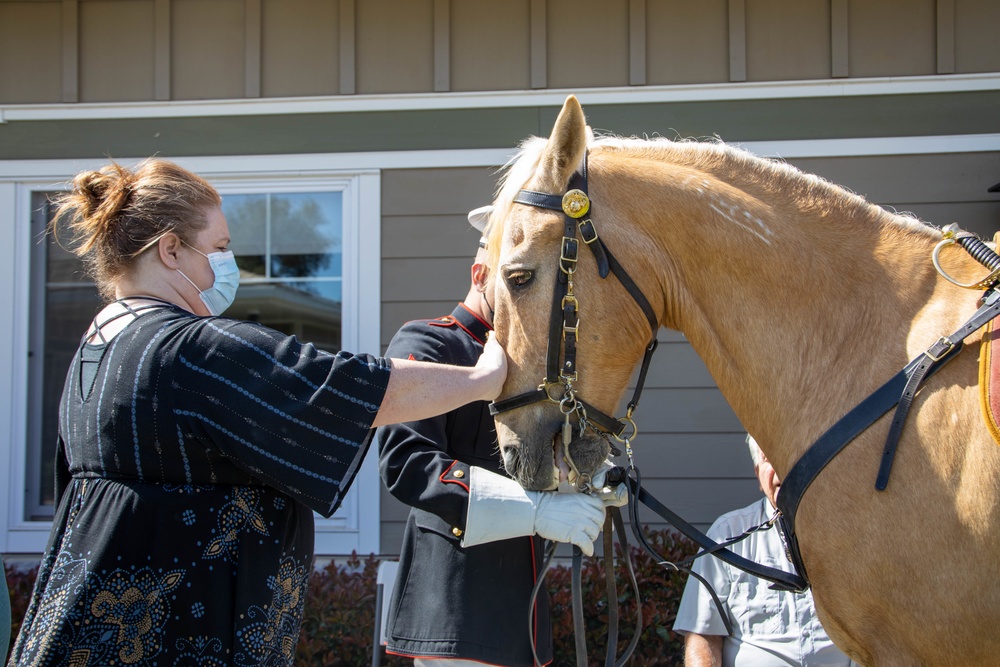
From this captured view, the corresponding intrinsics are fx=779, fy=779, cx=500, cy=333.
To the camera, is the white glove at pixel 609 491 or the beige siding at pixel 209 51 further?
the beige siding at pixel 209 51

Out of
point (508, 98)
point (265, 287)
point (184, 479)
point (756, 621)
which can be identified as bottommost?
point (756, 621)

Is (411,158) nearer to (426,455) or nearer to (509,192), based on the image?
(509,192)

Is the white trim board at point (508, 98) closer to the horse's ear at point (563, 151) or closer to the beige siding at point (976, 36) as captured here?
the beige siding at point (976, 36)

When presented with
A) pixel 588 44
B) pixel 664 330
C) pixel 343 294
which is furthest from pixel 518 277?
pixel 588 44

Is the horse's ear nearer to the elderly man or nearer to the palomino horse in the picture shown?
the palomino horse

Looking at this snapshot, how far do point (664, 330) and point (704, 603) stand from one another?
1826mm

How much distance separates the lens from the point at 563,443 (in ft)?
6.26

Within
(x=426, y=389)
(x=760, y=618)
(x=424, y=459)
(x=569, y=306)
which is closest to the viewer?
(x=426, y=389)

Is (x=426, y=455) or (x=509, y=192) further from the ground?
(x=509, y=192)

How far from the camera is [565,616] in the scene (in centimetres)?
360

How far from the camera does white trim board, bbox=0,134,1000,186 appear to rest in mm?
4098

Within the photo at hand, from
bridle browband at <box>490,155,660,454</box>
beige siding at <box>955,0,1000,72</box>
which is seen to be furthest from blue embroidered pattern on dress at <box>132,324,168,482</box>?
beige siding at <box>955,0,1000,72</box>

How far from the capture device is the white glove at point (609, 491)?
2023 millimetres

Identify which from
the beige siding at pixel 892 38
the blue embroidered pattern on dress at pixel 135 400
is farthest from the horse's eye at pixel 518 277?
the beige siding at pixel 892 38
